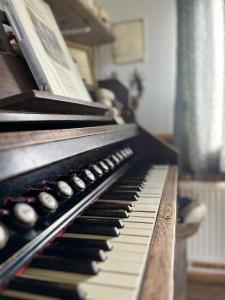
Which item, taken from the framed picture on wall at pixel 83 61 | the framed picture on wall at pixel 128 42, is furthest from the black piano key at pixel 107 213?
the framed picture on wall at pixel 128 42

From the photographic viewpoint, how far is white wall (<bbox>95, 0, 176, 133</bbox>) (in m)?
2.14

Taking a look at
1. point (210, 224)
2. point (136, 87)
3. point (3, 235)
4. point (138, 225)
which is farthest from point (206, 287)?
point (3, 235)

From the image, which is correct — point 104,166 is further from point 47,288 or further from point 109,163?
point 47,288

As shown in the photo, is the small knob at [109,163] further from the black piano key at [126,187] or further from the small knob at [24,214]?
the small knob at [24,214]

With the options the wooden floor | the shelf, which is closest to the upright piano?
the shelf

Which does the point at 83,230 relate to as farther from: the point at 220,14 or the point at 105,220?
the point at 220,14

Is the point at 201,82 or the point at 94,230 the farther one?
the point at 201,82

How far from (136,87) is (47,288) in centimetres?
194

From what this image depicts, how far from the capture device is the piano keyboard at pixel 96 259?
16.9 inches

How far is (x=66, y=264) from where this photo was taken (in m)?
0.49

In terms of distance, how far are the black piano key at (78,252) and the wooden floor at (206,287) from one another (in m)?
1.64

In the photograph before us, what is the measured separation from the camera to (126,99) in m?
1.91

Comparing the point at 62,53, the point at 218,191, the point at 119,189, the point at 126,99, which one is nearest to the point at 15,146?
the point at 119,189

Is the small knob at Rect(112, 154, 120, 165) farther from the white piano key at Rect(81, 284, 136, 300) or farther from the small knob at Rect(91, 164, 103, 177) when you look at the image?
the white piano key at Rect(81, 284, 136, 300)
